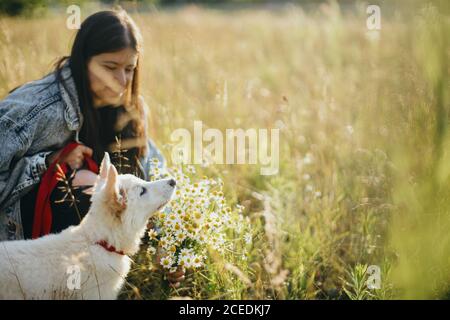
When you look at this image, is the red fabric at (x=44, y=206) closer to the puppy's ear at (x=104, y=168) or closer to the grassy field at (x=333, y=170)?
the puppy's ear at (x=104, y=168)

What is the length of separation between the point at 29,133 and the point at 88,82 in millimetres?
509

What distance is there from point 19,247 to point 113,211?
0.48 meters

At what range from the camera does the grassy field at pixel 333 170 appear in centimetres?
189

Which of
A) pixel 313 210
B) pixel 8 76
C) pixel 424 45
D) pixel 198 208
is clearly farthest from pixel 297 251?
pixel 8 76

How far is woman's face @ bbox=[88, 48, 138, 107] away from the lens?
2693 mm

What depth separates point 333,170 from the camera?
3506mm

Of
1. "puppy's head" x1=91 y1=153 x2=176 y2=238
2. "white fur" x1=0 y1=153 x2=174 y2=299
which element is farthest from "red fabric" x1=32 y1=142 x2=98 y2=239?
"puppy's head" x1=91 y1=153 x2=176 y2=238

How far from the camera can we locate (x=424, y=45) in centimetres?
192

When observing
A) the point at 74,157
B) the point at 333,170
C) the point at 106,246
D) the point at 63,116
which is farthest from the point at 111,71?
the point at 333,170

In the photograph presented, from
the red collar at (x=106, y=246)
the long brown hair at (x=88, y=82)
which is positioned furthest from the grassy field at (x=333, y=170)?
the long brown hair at (x=88, y=82)
